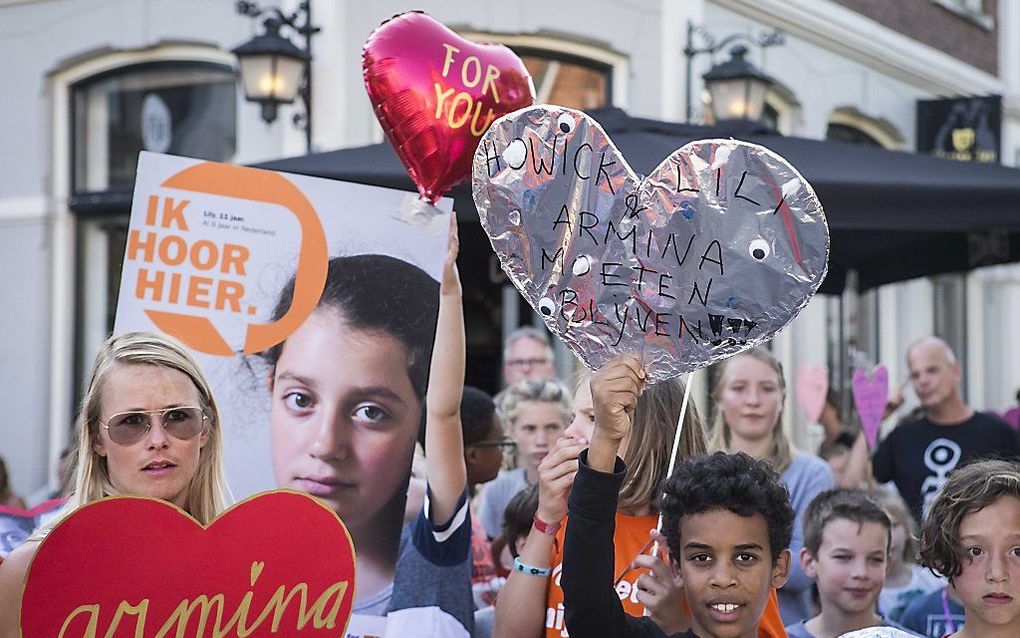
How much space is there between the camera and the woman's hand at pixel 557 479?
246 centimetres

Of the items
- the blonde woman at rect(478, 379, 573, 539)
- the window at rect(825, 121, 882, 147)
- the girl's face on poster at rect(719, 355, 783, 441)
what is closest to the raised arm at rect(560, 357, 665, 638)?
the blonde woman at rect(478, 379, 573, 539)

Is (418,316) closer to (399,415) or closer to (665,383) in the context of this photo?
(399,415)

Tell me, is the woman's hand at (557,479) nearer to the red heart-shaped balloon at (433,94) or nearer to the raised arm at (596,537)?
the raised arm at (596,537)

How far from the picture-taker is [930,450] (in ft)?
17.5

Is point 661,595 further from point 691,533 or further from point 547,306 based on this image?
point 547,306

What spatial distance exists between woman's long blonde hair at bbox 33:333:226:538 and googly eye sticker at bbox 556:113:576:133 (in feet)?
2.73

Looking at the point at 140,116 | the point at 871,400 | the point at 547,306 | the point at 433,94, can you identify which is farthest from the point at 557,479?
the point at 140,116

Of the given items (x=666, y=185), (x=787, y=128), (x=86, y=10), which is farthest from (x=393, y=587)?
(x=787, y=128)

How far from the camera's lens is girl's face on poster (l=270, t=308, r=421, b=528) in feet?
9.38

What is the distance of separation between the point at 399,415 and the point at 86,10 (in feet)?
22.0

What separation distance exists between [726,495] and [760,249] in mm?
452

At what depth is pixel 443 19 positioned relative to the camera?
8375 mm

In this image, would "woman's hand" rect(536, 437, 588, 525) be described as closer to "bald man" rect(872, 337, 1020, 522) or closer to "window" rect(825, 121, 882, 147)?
"bald man" rect(872, 337, 1020, 522)

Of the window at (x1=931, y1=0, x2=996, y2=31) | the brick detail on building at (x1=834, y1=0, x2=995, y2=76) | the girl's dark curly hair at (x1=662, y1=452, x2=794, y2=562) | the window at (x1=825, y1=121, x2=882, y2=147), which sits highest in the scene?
the window at (x1=931, y1=0, x2=996, y2=31)
